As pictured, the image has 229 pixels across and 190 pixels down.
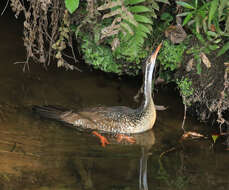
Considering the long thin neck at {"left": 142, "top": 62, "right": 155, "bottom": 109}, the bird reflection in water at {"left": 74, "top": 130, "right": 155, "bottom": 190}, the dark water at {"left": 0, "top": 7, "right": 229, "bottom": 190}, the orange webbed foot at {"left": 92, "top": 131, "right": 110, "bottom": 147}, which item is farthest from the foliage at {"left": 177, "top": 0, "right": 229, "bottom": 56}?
the orange webbed foot at {"left": 92, "top": 131, "right": 110, "bottom": 147}

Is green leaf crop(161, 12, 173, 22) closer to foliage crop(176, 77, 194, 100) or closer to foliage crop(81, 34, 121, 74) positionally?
foliage crop(176, 77, 194, 100)

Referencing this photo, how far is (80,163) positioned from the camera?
5363mm

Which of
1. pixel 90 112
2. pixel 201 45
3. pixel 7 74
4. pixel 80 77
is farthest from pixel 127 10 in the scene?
pixel 7 74

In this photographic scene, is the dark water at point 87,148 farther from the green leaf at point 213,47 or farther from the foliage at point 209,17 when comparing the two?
the foliage at point 209,17

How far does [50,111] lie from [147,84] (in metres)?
1.43

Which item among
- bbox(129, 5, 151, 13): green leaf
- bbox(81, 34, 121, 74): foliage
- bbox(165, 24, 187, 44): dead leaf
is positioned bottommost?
bbox(81, 34, 121, 74): foliage

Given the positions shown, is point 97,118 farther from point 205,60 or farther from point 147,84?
point 205,60

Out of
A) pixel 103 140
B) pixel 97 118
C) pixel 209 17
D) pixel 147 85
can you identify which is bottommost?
pixel 103 140

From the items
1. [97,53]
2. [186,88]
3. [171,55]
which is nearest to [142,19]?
[171,55]

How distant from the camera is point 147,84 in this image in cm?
640

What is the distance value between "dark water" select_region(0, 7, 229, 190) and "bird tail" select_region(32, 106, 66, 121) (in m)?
0.11

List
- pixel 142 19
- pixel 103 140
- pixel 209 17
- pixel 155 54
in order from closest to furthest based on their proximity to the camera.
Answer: pixel 209 17, pixel 142 19, pixel 103 140, pixel 155 54

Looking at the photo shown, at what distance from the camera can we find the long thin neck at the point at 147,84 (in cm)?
629

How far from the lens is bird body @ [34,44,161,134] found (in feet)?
20.9
